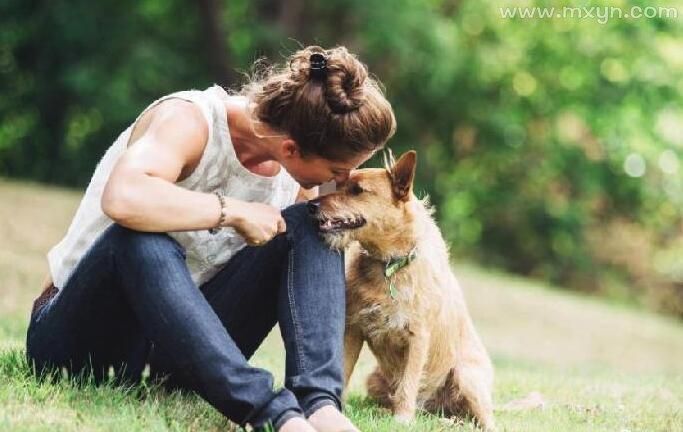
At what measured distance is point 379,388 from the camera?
438cm

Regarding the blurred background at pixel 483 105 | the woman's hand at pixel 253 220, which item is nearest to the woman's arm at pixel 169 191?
the woman's hand at pixel 253 220

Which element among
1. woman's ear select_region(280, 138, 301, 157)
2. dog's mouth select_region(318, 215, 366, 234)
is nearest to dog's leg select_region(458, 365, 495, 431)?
dog's mouth select_region(318, 215, 366, 234)

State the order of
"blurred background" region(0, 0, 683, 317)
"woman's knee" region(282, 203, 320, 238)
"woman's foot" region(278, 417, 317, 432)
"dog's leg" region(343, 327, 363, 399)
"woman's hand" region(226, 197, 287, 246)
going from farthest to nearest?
"blurred background" region(0, 0, 683, 317) → "dog's leg" region(343, 327, 363, 399) → "woman's knee" region(282, 203, 320, 238) → "woman's hand" region(226, 197, 287, 246) → "woman's foot" region(278, 417, 317, 432)

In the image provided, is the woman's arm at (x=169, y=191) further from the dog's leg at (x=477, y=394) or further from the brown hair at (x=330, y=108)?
the dog's leg at (x=477, y=394)

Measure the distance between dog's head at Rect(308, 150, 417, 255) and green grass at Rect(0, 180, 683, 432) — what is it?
74 cm

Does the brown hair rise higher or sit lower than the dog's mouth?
higher

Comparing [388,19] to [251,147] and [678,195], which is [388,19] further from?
[251,147]

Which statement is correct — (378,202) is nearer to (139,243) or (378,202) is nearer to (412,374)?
(412,374)

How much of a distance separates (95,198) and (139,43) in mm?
13696

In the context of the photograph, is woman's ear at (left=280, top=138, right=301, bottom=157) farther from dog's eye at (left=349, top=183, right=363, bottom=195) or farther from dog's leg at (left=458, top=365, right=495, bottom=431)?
dog's leg at (left=458, top=365, right=495, bottom=431)

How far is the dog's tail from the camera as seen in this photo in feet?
14.2

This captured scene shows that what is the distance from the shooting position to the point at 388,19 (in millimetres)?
15352

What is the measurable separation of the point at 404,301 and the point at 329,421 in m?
1.07

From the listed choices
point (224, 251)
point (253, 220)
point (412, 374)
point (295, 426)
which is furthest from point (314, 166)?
point (412, 374)
